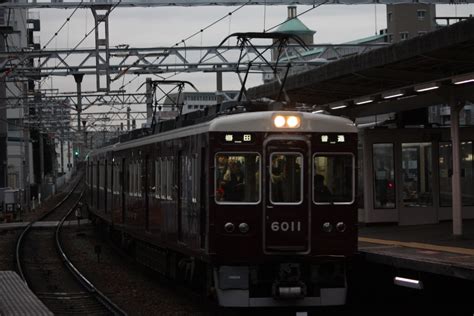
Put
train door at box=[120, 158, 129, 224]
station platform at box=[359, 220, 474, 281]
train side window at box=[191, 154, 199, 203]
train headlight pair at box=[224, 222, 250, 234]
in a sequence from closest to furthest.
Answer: station platform at box=[359, 220, 474, 281]
train headlight pair at box=[224, 222, 250, 234]
train side window at box=[191, 154, 199, 203]
train door at box=[120, 158, 129, 224]

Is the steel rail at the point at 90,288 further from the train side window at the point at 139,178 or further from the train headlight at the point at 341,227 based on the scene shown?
the train headlight at the point at 341,227

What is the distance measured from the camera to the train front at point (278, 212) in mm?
10492

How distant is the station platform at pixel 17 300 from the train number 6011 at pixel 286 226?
123 inches

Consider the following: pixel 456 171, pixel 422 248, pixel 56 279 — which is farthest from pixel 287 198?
pixel 56 279

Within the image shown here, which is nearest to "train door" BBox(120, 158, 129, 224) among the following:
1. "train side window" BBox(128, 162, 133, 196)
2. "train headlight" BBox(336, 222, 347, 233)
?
"train side window" BBox(128, 162, 133, 196)

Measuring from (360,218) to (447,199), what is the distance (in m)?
1.85

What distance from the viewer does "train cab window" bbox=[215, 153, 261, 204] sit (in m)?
10.6

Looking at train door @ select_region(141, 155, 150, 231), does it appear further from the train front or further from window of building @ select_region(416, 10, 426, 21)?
window of building @ select_region(416, 10, 426, 21)

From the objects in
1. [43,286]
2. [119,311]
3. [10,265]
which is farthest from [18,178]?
[119,311]

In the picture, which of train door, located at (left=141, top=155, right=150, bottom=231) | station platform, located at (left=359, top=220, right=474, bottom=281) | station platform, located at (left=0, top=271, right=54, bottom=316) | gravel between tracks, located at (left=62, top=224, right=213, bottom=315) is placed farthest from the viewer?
train door, located at (left=141, top=155, right=150, bottom=231)

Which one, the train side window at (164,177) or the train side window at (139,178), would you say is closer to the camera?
the train side window at (164,177)

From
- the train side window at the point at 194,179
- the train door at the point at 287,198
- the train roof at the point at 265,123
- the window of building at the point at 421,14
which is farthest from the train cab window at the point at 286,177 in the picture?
the window of building at the point at 421,14

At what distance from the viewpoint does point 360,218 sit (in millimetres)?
17391

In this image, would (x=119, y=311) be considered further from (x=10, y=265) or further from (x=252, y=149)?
(x=10, y=265)
